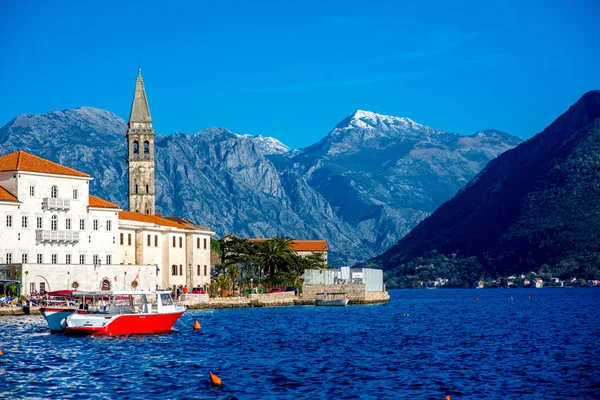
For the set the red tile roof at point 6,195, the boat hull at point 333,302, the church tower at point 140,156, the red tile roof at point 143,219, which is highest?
the church tower at point 140,156

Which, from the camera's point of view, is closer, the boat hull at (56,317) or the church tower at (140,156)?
the boat hull at (56,317)

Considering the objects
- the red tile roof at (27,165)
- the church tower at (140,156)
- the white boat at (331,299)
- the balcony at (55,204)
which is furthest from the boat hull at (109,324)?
the church tower at (140,156)

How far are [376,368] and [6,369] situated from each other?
1800cm

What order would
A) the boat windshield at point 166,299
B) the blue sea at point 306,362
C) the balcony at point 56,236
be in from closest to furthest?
the blue sea at point 306,362
the boat windshield at point 166,299
the balcony at point 56,236

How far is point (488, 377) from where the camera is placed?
45750mm

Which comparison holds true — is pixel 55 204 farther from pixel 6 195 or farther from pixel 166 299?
pixel 166 299

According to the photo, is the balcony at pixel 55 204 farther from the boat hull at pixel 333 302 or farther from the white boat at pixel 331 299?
the white boat at pixel 331 299

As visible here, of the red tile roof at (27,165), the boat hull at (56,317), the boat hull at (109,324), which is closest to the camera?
the boat hull at (109,324)

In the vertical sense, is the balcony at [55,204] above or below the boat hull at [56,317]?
above

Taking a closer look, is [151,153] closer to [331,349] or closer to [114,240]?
[114,240]

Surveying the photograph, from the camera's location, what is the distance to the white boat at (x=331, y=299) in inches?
5123

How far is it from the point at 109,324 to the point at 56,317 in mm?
3787

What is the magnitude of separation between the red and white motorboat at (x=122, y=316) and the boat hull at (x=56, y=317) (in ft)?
2.83

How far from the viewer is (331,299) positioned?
13175cm
